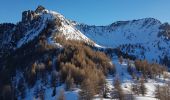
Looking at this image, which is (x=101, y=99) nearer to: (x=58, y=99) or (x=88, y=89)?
(x=88, y=89)

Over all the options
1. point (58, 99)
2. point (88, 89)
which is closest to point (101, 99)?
point (88, 89)

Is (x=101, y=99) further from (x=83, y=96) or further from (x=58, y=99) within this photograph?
(x=58, y=99)
